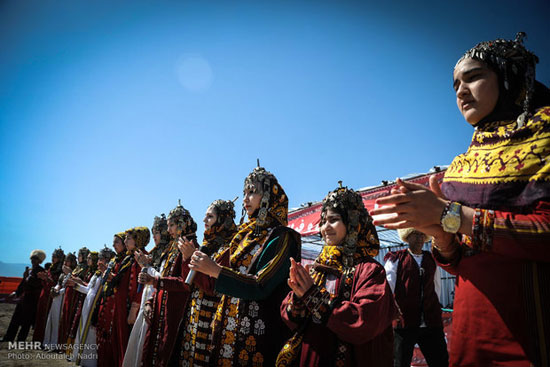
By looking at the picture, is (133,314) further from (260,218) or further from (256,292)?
(256,292)

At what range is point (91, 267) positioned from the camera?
401 inches

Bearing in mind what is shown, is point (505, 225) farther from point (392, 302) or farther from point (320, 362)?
point (320, 362)

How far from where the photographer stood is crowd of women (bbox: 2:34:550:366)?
1080mm

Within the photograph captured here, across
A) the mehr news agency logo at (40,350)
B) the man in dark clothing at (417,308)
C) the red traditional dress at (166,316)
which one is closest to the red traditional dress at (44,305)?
the mehr news agency logo at (40,350)

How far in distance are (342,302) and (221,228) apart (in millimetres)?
2785

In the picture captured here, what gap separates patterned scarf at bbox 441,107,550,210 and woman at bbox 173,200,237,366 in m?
2.86

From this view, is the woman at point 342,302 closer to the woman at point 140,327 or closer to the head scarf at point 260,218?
the head scarf at point 260,218

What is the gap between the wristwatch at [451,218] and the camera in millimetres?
1078

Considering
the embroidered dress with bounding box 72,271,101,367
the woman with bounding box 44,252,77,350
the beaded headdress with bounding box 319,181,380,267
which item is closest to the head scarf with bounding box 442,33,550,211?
the beaded headdress with bounding box 319,181,380,267

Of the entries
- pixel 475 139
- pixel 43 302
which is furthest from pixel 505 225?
pixel 43 302

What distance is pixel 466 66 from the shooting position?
140cm

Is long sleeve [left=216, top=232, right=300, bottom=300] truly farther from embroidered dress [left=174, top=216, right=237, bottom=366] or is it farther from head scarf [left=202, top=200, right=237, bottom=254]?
head scarf [left=202, top=200, right=237, bottom=254]

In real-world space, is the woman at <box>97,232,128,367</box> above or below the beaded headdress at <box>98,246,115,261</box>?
below

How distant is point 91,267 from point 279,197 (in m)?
9.45
